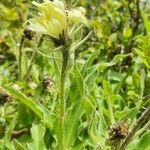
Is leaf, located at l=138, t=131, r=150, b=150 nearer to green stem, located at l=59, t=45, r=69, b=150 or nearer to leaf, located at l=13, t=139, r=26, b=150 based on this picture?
green stem, located at l=59, t=45, r=69, b=150

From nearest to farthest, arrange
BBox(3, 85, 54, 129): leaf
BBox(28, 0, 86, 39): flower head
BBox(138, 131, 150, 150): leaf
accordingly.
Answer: BBox(28, 0, 86, 39): flower head → BBox(3, 85, 54, 129): leaf → BBox(138, 131, 150, 150): leaf

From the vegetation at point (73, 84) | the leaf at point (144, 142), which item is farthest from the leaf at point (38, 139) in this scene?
the leaf at point (144, 142)

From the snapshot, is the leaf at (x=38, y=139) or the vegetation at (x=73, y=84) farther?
the leaf at (x=38, y=139)

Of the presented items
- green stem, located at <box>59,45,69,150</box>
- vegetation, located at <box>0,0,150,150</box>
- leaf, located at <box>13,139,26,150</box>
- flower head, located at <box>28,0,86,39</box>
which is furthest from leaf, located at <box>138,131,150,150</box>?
flower head, located at <box>28,0,86,39</box>

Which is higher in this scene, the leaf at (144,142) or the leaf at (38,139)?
the leaf at (144,142)

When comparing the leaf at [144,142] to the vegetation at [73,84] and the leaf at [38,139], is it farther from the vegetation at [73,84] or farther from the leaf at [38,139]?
the leaf at [38,139]

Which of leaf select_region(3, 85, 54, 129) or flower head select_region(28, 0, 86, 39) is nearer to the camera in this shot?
flower head select_region(28, 0, 86, 39)

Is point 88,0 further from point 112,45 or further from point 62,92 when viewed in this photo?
point 62,92

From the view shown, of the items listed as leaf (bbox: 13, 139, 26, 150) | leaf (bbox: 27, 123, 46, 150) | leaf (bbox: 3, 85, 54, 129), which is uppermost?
leaf (bbox: 3, 85, 54, 129)
